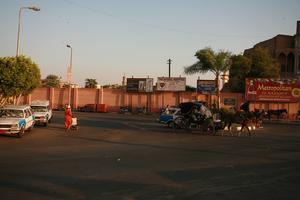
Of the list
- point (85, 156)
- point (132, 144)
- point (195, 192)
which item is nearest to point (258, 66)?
point (132, 144)

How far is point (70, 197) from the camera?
835 cm

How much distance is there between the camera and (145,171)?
11.8 metres

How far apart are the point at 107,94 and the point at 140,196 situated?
5859 cm

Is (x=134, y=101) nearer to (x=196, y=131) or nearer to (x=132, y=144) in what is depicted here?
(x=196, y=131)

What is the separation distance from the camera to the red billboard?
56.9 m

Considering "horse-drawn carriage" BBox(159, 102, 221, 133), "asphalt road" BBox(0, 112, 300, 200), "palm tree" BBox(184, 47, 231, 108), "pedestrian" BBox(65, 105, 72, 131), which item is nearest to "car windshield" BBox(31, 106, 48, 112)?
"pedestrian" BBox(65, 105, 72, 131)

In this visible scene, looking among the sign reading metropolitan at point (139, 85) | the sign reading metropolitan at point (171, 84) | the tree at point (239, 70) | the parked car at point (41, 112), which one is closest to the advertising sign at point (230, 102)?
the tree at point (239, 70)

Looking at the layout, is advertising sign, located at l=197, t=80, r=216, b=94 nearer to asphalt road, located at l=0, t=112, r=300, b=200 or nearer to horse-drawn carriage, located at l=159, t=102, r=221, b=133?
horse-drawn carriage, located at l=159, t=102, r=221, b=133

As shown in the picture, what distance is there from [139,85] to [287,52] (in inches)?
1480

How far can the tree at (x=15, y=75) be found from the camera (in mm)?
31253

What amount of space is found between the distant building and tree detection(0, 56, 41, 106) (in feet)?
192

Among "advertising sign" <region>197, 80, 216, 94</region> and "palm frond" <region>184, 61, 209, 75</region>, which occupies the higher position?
"palm frond" <region>184, 61, 209, 75</region>

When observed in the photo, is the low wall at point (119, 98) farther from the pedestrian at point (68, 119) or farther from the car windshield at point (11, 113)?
the car windshield at point (11, 113)

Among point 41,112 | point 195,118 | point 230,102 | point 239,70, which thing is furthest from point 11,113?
point 239,70
